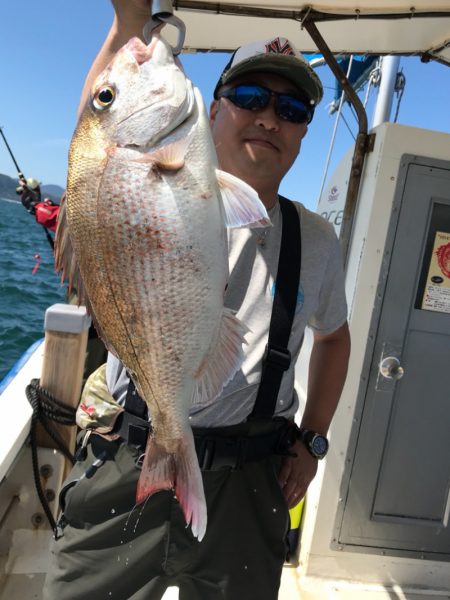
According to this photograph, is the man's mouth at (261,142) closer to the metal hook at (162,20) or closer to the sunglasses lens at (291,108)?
the sunglasses lens at (291,108)

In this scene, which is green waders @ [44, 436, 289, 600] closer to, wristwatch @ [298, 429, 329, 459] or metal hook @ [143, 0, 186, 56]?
wristwatch @ [298, 429, 329, 459]

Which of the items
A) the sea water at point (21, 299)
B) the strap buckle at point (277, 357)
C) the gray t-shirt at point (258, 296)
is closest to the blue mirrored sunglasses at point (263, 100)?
the gray t-shirt at point (258, 296)

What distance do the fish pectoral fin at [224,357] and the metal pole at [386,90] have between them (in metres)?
3.31

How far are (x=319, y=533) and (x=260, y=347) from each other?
2.01 m

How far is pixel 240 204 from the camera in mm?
1169

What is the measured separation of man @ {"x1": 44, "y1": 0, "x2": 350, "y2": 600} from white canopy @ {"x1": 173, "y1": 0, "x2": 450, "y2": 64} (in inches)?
45.6

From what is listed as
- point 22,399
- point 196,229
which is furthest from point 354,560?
point 196,229

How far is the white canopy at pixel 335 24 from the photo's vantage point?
2645 millimetres

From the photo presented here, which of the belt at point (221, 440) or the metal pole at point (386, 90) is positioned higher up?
the metal pole at point (386, 90)

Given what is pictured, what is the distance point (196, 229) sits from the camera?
1.15 metres

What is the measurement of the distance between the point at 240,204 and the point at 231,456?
37.5 inches

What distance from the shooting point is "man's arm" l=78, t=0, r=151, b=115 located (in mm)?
1283

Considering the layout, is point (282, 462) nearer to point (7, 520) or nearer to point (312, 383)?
point (312, 383)

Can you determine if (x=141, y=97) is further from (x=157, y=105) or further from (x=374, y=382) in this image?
(x=374, y=382)
